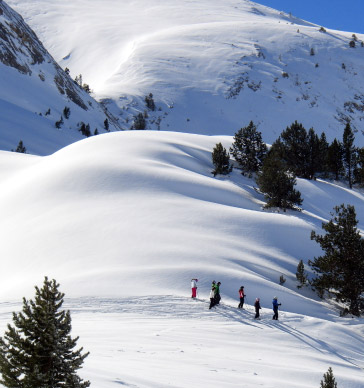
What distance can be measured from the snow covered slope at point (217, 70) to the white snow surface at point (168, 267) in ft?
174

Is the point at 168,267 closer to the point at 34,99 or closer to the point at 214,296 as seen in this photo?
the point at 214,296

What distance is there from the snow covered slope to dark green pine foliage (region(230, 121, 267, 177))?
42.3 meters

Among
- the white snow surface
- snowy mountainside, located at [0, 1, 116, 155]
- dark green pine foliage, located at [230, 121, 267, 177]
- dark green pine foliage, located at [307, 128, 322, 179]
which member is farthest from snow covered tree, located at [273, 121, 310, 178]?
snowy mountainside, located at [0, 1, 116, 155]

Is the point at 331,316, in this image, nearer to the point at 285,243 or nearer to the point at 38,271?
the point at 285,243

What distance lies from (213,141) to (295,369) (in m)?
34.1

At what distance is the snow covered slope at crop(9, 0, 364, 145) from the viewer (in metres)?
88.4

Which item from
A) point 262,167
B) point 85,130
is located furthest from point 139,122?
point 262,167

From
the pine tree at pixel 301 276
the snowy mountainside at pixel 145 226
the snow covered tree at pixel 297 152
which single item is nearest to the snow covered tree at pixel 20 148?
the snowy mountainside at pixel 145 226

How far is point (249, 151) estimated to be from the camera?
1537 inches

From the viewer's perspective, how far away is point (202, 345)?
1297 cm

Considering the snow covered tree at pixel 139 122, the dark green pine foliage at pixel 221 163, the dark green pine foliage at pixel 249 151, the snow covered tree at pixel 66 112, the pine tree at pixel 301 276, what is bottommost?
the pine tree at pixel 301 276

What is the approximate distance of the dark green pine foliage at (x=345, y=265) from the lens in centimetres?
1889

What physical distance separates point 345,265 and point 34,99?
179 ft

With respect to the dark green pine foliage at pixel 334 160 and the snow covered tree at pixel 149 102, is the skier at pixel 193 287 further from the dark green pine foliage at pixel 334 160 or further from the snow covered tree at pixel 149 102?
the snow covered tree at pixel 149 102
